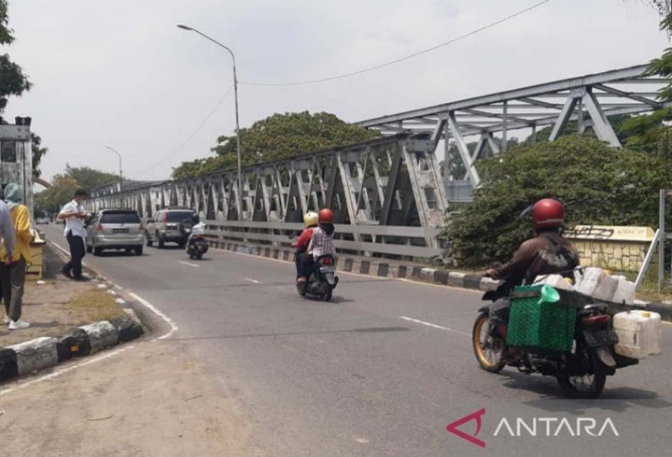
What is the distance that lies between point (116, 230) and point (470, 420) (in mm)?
20221

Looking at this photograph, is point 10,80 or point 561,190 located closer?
point 561,190

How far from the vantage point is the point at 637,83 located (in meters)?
27.1

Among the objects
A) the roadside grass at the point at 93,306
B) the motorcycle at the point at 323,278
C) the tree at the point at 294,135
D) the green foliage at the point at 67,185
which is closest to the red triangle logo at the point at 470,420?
the roadside grass at the point at 93,306

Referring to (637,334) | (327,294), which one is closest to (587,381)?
(637,334)

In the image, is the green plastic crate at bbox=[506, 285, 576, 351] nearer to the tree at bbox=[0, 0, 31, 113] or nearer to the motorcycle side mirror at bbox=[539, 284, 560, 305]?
the motorcycle side mirror at bbox=[539, 284, 560, 305]

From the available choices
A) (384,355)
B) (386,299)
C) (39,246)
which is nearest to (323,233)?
(386,299)

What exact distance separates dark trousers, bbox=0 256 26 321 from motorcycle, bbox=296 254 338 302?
4641 millimetres

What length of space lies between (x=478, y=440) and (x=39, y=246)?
10.9 metres

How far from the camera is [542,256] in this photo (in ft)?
18.4

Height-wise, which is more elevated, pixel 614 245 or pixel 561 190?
pixel 561 190

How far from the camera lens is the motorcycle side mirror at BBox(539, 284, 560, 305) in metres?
5.15

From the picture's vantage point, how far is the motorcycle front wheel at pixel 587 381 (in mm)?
5242

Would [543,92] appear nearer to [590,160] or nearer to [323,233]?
[590,160]

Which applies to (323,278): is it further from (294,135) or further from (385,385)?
(294,135)
